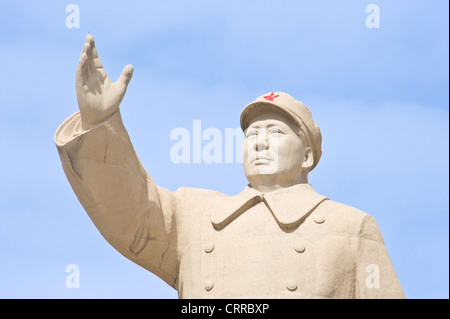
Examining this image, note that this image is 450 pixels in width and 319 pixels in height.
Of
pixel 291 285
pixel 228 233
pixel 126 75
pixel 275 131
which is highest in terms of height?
pixel 126 75

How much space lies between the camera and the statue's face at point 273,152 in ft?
46.0

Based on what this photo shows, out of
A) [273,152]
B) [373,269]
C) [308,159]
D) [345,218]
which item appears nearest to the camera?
[373,269]

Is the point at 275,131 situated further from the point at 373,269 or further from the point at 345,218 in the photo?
the point at 373,269

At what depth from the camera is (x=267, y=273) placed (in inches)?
519

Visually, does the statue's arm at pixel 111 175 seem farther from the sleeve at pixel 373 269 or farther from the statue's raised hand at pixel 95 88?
the sleeve at pixel 373 269

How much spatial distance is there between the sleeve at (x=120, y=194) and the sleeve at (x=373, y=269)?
7.39 ft

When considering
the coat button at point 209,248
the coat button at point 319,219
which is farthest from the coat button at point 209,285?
the coat button at point 319,219

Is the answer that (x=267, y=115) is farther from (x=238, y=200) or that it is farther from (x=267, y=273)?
(x=267, y=273)

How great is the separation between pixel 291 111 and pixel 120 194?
7.68 ft

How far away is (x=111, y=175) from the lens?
1343 cm

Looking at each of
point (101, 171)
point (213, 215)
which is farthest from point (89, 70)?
point (213, 215)

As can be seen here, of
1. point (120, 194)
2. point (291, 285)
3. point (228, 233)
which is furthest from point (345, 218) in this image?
point (120, 194)

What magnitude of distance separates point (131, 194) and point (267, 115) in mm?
2015
